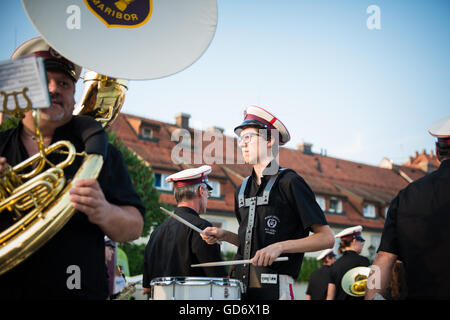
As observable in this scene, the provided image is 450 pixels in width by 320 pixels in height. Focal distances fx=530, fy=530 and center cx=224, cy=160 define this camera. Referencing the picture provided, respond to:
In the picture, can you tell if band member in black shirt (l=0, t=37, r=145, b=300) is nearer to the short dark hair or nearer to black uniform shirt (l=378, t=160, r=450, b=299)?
black uniform shirt (l=378, t=160, r=450, b=299)

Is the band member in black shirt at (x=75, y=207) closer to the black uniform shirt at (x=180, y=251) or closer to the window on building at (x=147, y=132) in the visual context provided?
the black uniform shirt at (x=180, y=251)

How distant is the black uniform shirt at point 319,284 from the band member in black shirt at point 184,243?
4802 millimetres

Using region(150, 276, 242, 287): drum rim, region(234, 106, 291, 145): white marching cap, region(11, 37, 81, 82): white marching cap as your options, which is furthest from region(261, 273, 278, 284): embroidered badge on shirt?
region(11, 37, 81, 82): white marching cap

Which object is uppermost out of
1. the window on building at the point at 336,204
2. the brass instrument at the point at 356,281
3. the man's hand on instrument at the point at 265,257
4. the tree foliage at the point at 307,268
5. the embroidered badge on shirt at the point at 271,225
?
the embroidered badge on shirt at the point at 271,225

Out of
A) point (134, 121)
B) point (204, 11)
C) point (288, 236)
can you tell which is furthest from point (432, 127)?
point (134, 121)

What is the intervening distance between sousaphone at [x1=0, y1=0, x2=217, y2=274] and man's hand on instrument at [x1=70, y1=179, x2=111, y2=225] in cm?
5

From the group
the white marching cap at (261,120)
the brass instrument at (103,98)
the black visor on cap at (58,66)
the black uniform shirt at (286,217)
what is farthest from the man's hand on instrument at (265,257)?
the black visor on cap at (58,66)

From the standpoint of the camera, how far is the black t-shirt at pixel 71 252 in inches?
95.2

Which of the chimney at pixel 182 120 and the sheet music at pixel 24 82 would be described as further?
the chimney at pixel 182 120

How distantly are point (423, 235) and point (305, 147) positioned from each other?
47.1m

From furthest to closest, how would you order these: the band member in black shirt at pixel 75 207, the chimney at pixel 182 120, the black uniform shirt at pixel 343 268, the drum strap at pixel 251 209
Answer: the chimney at pixel 182 120, the black uniform shirt at pixel 343 268, the drum strap at pixel 251 209, the band member in black shirt at pixel 75 207

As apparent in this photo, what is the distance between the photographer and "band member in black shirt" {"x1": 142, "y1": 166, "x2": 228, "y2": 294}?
4.79 metres

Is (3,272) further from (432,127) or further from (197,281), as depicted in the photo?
(432,127)
